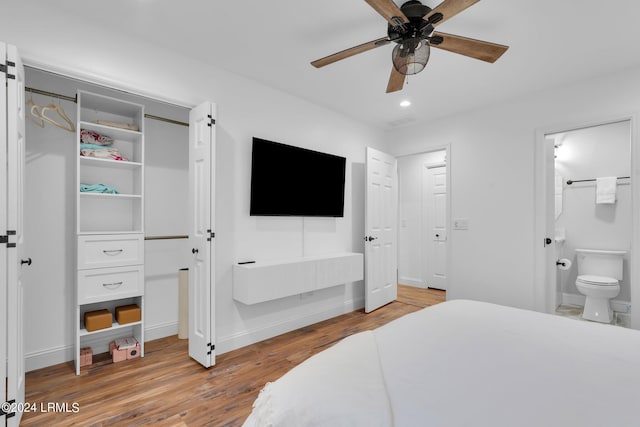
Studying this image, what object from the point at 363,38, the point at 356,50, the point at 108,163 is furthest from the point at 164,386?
the point at 363,38

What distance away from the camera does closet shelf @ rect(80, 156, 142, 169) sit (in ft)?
8.38

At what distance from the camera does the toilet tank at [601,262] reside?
3814 mm

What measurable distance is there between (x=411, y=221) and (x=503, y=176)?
2292 millimetres

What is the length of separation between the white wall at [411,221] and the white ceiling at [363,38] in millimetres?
2330

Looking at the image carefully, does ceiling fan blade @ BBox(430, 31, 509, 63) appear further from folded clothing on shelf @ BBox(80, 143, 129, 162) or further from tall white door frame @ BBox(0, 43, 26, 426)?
folded clothing on shelf @ BBox(80, 143, 129, 162)

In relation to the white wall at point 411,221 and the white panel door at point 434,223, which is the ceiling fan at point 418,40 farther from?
the white wall at point 411,221

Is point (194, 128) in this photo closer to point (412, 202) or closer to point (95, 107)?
point (95, 107)

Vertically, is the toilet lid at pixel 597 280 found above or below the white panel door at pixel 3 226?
below

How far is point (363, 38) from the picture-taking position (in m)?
2.39

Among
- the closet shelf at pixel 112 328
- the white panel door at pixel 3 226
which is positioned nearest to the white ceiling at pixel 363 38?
the white panel door at pixel 3 226

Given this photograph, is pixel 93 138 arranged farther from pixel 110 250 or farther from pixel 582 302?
pixel 582 302

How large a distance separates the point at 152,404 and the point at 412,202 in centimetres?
486

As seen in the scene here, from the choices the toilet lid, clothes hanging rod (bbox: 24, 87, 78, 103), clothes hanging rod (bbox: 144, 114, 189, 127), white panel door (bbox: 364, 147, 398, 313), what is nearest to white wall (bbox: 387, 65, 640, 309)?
white panel door (bbox: 364, 147, 398, 313)

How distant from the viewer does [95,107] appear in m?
2.74
